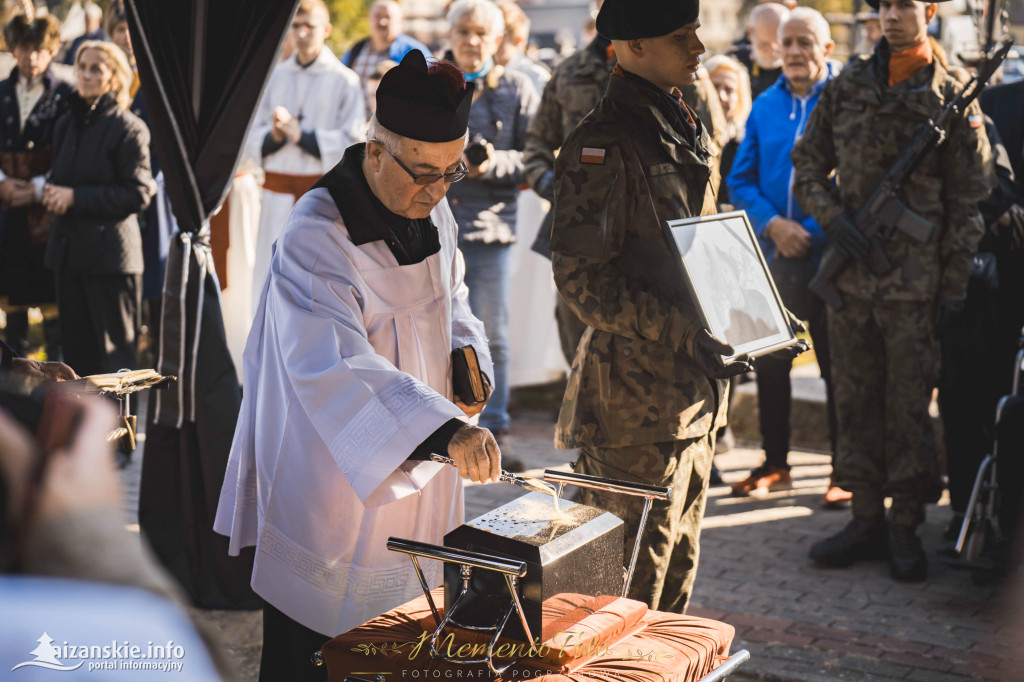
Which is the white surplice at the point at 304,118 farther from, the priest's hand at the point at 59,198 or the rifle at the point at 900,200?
the rifle at the point at 900,200

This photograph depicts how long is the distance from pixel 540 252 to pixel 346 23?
73.1ft

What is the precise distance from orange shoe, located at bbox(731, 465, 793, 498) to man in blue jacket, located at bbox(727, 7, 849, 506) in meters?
0.33

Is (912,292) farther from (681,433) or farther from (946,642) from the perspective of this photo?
(681,433)

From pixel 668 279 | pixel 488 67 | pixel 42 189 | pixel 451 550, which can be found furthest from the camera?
pixel 42 189

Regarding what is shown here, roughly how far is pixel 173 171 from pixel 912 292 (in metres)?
3.08

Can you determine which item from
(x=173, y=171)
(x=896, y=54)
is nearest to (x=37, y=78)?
(x=173, y=171)

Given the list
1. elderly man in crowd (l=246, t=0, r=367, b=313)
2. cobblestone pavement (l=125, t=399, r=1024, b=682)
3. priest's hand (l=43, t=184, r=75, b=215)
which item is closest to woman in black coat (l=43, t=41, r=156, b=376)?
priest's hand (l=43, t=184, r=75, b=215)

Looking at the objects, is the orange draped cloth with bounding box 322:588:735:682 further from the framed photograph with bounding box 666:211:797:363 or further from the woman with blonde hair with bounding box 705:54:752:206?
the woman with blonde hair with bounding box 705:54:752:206

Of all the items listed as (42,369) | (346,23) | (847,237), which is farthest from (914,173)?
(346,23)

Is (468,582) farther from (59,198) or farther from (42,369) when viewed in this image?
(59,198)

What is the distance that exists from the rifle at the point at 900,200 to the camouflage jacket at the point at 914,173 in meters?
0.05

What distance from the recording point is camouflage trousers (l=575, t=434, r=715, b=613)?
3428 millimetres

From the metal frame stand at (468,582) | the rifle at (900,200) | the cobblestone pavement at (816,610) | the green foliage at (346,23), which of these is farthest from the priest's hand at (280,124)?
the green foliage at (346,23)

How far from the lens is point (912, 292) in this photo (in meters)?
4.84
